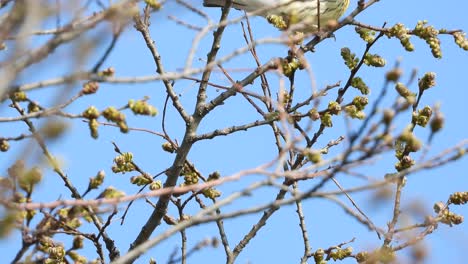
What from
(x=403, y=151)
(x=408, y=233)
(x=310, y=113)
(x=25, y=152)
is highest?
(x=310, y=113)

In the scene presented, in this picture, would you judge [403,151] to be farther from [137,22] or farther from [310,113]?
[137,22]

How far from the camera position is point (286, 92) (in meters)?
4.46

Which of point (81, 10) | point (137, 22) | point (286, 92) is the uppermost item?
point (137, 22)

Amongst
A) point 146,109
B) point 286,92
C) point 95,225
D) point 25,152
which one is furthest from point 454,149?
point 95,225

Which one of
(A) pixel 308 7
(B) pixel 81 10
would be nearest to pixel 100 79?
(B) pixel 81 10

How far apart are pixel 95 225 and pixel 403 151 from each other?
1654 mm

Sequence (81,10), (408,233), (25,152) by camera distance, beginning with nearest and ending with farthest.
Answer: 1. (25,152)
2. (81,10)
3. (408,233)

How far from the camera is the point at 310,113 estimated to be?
416 centimetres

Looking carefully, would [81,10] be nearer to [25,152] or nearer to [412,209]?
[25,152]

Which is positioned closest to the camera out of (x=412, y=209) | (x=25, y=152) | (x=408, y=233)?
(x=25, y=152)

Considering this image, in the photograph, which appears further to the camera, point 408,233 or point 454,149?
point 408,233

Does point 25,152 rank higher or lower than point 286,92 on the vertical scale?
lower

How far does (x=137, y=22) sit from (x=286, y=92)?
0.90 metres

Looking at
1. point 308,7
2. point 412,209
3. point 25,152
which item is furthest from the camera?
point 308,7
